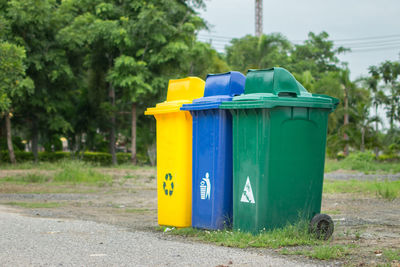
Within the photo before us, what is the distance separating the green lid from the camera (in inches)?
251

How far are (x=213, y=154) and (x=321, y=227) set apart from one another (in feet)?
5.04

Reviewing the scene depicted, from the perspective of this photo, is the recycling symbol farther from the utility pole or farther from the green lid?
the utility pole

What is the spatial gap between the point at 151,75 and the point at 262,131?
20.5 m

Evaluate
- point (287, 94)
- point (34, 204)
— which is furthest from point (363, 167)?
point (287, 94)

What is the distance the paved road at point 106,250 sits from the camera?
5266 millimetres

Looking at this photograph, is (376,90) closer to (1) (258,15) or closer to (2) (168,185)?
(1) (258,15)

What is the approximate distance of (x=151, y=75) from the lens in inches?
1045

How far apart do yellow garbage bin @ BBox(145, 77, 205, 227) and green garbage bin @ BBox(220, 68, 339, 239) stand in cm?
90

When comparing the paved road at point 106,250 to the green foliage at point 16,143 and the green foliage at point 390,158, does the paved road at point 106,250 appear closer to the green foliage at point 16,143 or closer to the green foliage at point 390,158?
the green foliage at point 16,143

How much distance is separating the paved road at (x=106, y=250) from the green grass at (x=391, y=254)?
2.77 ft

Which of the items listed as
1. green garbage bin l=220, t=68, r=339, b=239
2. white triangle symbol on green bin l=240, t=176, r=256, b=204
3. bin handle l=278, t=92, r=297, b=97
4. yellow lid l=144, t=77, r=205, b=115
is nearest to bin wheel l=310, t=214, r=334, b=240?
green garbage bin l=220, t=68, r=339, b=239

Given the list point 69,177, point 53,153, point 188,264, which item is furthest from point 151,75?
point 188,264

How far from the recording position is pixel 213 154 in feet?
23.0

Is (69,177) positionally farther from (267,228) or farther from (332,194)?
(267,228)
